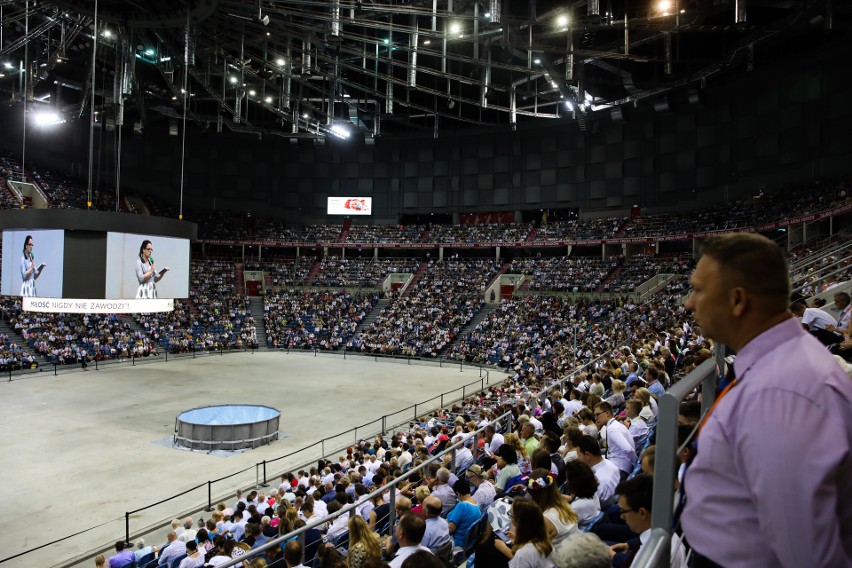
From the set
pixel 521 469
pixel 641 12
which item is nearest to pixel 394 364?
pixel 641 12

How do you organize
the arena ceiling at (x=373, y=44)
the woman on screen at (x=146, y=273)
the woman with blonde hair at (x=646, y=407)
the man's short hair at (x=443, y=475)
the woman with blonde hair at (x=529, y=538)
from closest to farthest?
1. the woman with blonde hair at (x=529, y=538)
2. the man's short hair at (x=443, y=475)
3. the woman with blonde hair at (x=646, y=407)
4. the woman on screen at (x=146, y=273)
5. the arena ceiling at (x=373, y=44)

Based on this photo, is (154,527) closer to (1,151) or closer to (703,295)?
(703,295)

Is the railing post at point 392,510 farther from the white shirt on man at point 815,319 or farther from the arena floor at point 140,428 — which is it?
the arena floor at point 140,428

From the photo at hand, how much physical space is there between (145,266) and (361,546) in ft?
56.3

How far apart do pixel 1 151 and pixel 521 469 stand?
53.6m

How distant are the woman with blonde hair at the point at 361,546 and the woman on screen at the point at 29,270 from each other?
1752 centimetres

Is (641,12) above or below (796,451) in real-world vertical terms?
above

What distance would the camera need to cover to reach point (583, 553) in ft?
9.27

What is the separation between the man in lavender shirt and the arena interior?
0.34 m

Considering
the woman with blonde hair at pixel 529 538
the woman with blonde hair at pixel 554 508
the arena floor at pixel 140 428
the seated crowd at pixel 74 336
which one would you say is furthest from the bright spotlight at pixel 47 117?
the woman with blonde hair at pixel 529 538

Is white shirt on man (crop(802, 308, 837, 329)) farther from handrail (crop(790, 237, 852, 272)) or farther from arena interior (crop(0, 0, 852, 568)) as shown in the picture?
handrail (crop(790, 237, 852, 272))

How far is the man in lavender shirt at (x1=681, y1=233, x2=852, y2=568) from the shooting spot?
1.25 meters

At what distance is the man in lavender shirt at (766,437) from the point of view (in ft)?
4.09

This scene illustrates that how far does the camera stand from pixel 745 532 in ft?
4.70
